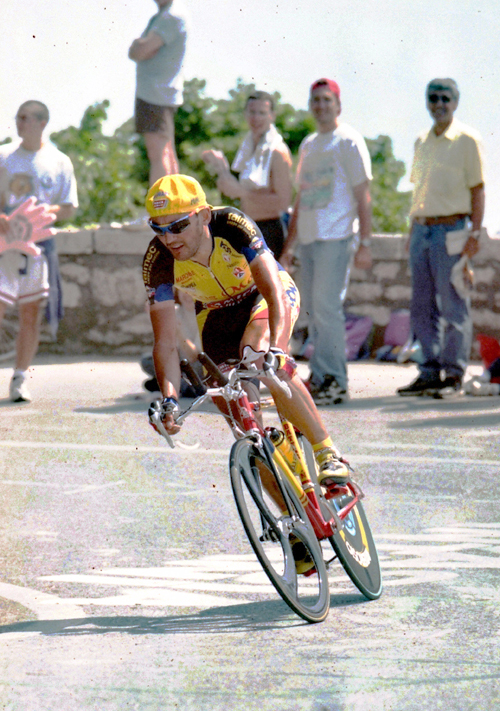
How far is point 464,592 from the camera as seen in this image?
15.6 ft

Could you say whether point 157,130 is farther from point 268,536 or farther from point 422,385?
point 268,536

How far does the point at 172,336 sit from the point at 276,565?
0.93 metres

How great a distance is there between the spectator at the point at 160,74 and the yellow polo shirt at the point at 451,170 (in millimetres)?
1891

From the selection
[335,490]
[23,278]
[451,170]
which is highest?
[451,170]

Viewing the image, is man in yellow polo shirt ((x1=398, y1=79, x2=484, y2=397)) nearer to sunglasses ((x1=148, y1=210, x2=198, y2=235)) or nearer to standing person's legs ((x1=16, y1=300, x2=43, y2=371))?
standing person's legs ((x1=16, y1=300, x2=43, y2=371))

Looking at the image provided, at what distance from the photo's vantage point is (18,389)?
9664 millimetres

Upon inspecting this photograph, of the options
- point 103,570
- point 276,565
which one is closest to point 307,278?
point 103,570

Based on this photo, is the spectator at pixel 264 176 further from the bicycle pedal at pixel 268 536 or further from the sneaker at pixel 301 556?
the bicycle pedal at pixel 268 536

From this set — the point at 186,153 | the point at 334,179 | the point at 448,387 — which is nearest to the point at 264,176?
the point at 334,179

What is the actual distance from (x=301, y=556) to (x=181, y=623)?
480 millimetres

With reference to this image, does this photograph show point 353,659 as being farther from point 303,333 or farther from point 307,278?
point 303,333

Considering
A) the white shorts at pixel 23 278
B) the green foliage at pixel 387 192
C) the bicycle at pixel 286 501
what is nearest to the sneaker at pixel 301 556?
the bicycle at pixel 286 501

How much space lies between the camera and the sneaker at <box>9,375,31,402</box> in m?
9.66

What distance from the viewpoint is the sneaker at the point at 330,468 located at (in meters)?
4.84
